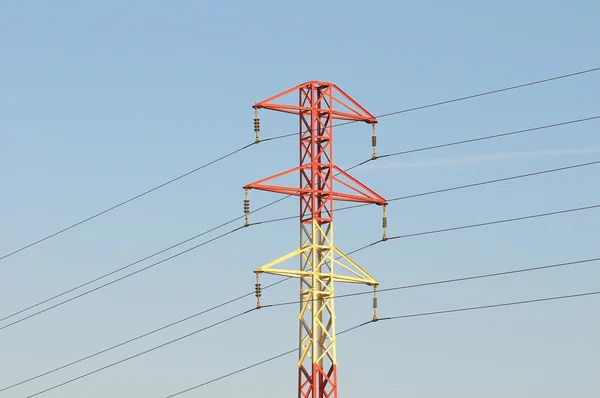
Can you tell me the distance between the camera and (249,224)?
340 feet

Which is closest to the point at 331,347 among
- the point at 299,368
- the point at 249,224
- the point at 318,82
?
the point at 299,368

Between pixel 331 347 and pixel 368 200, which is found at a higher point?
pixel 368 200

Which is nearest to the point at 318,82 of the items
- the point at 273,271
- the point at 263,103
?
the point at 263,103

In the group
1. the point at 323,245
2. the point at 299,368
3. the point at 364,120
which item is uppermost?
the point at 364,120

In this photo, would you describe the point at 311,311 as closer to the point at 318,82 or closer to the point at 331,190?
the point at 331,190

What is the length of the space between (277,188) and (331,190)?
3603mm

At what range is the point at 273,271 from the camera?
9994 cm

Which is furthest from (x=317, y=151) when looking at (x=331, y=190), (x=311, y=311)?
(x=311, y=311)

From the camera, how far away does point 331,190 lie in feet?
335

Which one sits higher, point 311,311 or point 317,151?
point 317,151

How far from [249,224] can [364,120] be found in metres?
9.53

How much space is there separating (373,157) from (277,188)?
6.64 meters

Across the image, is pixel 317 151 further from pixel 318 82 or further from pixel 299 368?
pixel 299 368

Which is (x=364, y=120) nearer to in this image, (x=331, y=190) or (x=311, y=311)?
(x=331, y=190)
